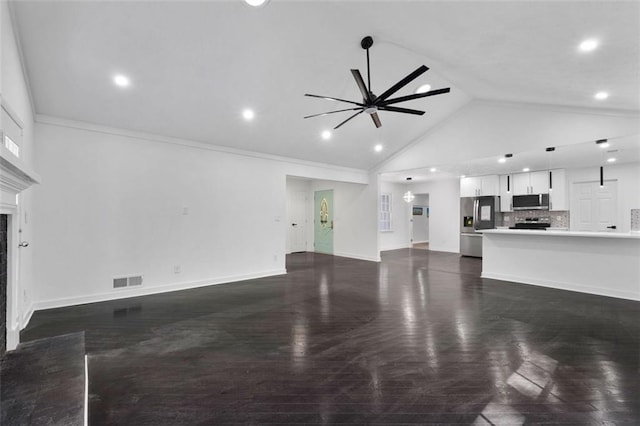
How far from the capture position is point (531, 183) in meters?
7.59

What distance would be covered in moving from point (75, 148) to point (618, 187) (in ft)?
35.2

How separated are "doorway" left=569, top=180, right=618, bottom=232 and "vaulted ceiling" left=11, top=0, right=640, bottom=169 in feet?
12.5

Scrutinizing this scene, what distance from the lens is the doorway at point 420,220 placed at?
12.2 m

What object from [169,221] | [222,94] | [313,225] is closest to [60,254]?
[169,221]

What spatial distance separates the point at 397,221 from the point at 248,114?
24.7 feet

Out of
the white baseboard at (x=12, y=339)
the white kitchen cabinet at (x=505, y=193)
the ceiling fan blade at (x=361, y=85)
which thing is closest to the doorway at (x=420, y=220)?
the white kitchen cabinet at (x=505, y=193)

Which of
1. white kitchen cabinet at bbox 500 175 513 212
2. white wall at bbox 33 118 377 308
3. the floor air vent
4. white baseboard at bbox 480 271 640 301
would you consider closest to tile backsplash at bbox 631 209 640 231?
white kitchen cabinet at bbox 500 175 513 212

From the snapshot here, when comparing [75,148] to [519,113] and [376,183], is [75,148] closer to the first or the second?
[376,183]

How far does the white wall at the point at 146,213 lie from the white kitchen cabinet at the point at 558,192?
656cm

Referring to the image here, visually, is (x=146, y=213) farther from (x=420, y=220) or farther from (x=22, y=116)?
(x=420, y=220)

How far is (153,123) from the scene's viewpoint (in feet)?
14.7

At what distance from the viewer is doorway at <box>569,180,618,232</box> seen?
22.3 feet

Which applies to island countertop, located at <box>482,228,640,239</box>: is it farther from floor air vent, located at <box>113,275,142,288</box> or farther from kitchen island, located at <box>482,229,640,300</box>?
floor air vent, located at <box>113,275,142,288</box>

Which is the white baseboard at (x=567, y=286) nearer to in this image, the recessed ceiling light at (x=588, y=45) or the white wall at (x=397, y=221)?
the recessed ceiling light at (x=588, y=45)
